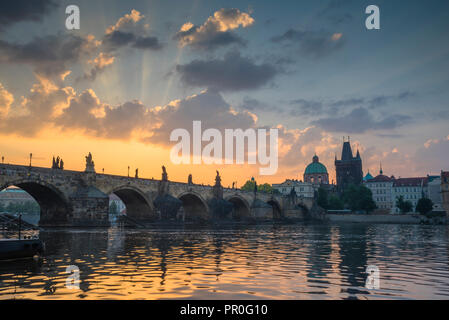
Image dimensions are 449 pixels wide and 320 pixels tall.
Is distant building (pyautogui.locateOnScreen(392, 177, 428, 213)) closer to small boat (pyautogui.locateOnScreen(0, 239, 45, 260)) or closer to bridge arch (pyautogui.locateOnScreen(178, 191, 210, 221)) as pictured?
bridge arch (pyautogui.locateOnScreen(178, 191, 210, 221))

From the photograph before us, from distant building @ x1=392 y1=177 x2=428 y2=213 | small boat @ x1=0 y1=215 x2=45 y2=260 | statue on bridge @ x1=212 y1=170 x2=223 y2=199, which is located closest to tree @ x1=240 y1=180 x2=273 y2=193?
distant building @ x1=392 y1=177 x2=428 y2=213

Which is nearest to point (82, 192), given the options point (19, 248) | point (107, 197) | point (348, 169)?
point (107, 197)

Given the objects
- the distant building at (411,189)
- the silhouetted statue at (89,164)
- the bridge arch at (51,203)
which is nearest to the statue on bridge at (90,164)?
the silhouetted statue at (89,164)

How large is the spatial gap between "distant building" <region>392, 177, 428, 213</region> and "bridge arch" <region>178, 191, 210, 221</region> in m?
96.2

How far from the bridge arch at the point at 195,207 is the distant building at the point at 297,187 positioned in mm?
103533

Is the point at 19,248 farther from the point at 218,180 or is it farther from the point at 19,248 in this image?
the point at 218,180

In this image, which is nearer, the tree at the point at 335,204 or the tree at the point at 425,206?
the tree at the point at 425,206

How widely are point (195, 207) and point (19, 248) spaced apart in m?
68.0

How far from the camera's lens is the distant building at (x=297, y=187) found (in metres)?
186

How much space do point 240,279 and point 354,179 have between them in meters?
184

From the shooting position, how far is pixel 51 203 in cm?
5450

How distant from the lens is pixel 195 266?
1471cm

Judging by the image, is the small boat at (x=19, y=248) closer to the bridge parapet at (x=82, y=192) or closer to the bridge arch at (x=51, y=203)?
the bridge parapet at (x=82, y=192)

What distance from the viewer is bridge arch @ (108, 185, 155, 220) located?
65125 mm
